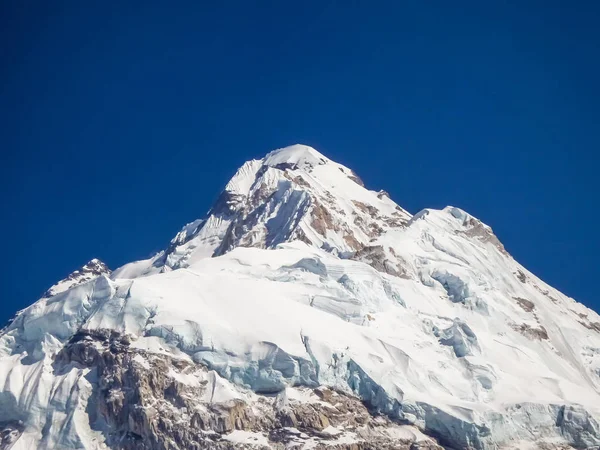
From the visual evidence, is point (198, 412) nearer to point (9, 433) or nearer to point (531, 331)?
point (9, 433)

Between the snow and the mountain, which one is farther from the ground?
the mountain

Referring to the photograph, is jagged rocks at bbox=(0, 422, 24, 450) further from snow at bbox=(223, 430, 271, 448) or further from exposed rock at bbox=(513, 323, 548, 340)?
exposed rock at bbox=(513, 323, 548, 340)

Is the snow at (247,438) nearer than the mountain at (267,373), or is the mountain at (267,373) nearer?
the snow at (247,438)

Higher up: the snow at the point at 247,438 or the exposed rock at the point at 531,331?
the exposed rock at the point at 531,331

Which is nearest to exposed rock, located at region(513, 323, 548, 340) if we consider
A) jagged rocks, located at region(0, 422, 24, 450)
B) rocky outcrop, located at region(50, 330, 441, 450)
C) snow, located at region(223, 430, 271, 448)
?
rocky outcrop, located at region(50, 330, 441, 450)

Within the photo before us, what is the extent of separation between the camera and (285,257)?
183 metres

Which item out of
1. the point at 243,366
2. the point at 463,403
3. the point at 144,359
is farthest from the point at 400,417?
the point at 144,359

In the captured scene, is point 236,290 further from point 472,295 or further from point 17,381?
point 472,295

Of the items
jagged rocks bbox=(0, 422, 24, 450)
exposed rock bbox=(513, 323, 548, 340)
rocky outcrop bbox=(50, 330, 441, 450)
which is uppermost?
exposed rock bbox=(513, 323, 548, 340)

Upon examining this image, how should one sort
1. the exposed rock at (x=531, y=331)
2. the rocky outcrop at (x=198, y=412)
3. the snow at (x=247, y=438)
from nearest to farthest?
1. the snow at (x=247, y=438)
2. the rocky outcrop at (x=198, y=412)
3. the exposed rock at (x=531, y=331)

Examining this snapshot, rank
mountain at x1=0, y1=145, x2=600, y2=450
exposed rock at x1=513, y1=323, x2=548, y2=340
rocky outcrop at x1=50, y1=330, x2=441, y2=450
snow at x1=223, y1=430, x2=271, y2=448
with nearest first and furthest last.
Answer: snow at x1=223, y1=430, x2=271, y2=448
rocky outcrop at x1=50, y1=330, x2=441, y2=450
mountain at x1=0, y1=145, x2=600, y2=450
exposed rock at x1=513, y1=323, x2=548, y2=340

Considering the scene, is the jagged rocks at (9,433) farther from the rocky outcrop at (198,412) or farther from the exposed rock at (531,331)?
the exposed rock at (531,331)

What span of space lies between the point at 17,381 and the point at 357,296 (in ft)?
163

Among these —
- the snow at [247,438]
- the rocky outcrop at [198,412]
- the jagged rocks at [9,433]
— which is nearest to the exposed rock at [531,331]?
the rocky outcrop at [198,412]
